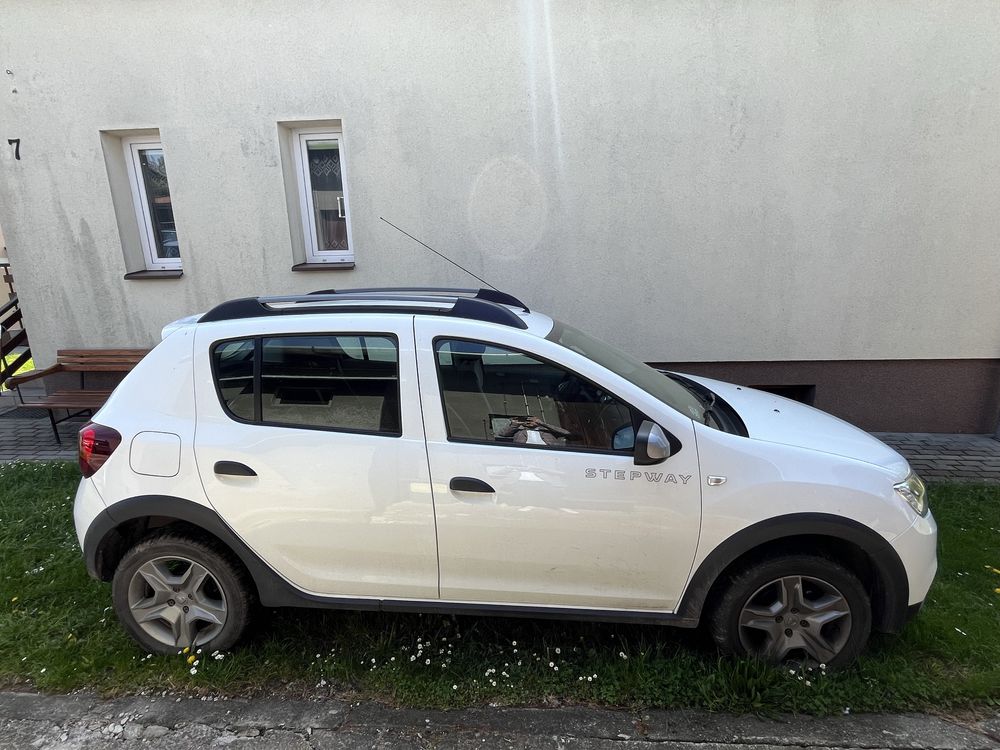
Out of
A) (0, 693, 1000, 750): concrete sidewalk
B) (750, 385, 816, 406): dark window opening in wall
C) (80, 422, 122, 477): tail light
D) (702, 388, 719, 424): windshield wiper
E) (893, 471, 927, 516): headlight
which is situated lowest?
(0, 693, 1000, 750): concrete sidewalk

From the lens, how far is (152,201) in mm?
5887

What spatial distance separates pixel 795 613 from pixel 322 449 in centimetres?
223

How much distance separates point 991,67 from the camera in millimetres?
4742

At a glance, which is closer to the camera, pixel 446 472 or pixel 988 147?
pixel 446 472

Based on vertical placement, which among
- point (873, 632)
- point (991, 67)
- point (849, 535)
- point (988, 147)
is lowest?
point (873, 632)

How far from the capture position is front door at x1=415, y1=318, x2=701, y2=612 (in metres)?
2.24

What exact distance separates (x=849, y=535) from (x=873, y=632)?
850 mm

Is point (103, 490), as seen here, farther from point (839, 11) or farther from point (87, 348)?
point (839, 11)

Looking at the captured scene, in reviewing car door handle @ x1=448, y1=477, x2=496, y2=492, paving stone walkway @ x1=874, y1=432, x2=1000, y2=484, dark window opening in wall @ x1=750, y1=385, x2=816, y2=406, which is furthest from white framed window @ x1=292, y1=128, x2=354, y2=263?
paving stone walkway @ x1=874, y1=432, x2=1000, y2=484

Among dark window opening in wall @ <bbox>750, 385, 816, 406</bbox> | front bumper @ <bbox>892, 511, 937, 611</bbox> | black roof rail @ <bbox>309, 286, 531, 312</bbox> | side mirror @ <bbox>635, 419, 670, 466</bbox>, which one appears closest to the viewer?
side mirror @ <bbox>635, 419, 670, 466</bbox>

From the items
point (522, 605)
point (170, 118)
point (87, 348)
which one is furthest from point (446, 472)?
point (87, 348)

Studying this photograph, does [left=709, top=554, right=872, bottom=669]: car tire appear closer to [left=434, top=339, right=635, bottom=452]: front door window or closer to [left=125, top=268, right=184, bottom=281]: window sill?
[left=434, top=339, right=635, bottom=452]: front door window

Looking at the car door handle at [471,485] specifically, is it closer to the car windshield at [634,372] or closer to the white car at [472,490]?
the white car at [472,490]

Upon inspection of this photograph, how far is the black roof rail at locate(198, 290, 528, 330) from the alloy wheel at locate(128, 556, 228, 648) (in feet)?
3.90
